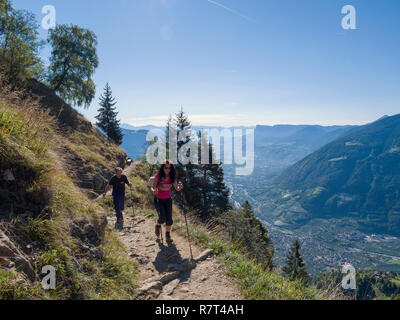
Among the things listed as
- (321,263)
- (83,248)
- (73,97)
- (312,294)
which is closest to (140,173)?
(73,97)

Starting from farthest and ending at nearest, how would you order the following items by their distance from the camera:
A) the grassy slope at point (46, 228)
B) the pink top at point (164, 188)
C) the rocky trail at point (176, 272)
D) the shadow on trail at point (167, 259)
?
the pink top at point (164, 188)
the shadow on trail at point (167, 259)
the rocky trail at point (176, 272)
the grassy slope at point (46, 228)

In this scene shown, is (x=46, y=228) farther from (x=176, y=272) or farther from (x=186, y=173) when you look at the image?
(x=186, y=173)

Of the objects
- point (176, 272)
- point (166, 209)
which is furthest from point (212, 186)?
point (176, 272)

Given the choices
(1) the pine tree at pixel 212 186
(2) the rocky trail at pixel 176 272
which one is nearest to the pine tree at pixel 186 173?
(1) the pine tree at pixel 212 186

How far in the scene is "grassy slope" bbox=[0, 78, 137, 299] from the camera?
329 cm

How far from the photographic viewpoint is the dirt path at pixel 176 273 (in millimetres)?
4312

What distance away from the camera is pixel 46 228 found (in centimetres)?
377

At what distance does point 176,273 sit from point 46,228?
3.17m

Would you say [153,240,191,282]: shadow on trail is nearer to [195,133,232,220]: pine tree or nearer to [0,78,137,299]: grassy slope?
[0,78,137,299]: grassy slope

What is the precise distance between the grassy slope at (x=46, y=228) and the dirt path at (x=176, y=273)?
1.74 ft

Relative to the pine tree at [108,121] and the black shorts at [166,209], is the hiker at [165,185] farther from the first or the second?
the pine tree at [108,121]

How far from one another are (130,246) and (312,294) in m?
5.64
